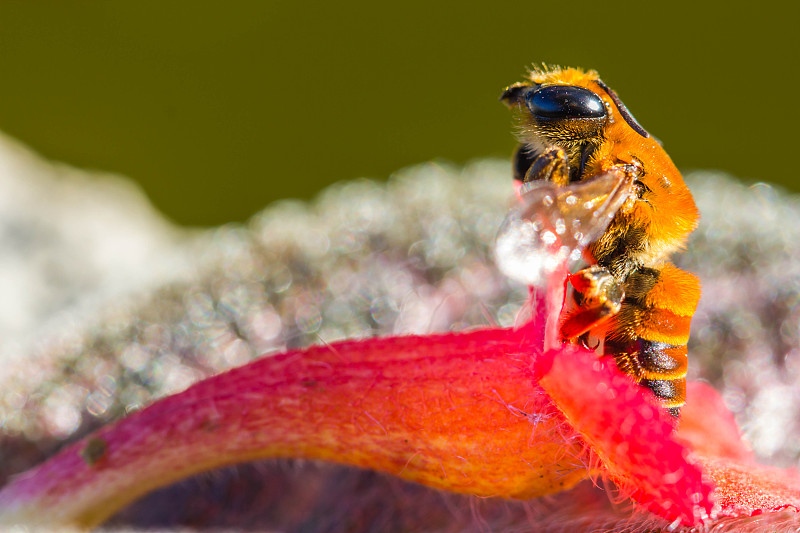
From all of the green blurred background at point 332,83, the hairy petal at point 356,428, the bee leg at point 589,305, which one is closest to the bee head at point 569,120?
the bee leg at point 589,305

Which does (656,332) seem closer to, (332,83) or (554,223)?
(554,223)

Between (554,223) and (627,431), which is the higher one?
(554,223)

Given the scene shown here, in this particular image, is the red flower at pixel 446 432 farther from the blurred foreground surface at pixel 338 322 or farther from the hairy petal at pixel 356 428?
the blurred foreground surface at pixel 338 322

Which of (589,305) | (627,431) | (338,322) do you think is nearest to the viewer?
(627,431)

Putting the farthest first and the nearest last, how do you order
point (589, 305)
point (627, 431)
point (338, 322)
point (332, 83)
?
point (332, 83), point (338, 322), point (589, 305), point (627, 431)

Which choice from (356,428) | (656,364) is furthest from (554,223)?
(356,428)

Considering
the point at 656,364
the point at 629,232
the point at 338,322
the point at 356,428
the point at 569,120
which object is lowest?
the point at 338,322

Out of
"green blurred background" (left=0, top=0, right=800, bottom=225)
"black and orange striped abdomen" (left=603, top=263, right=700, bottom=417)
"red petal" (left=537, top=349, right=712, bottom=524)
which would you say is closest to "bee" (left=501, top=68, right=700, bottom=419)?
"black and orange striped abdomen" (left=603, top=263, right=700, bottom=417)

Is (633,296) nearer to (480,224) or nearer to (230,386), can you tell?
(230,386)
